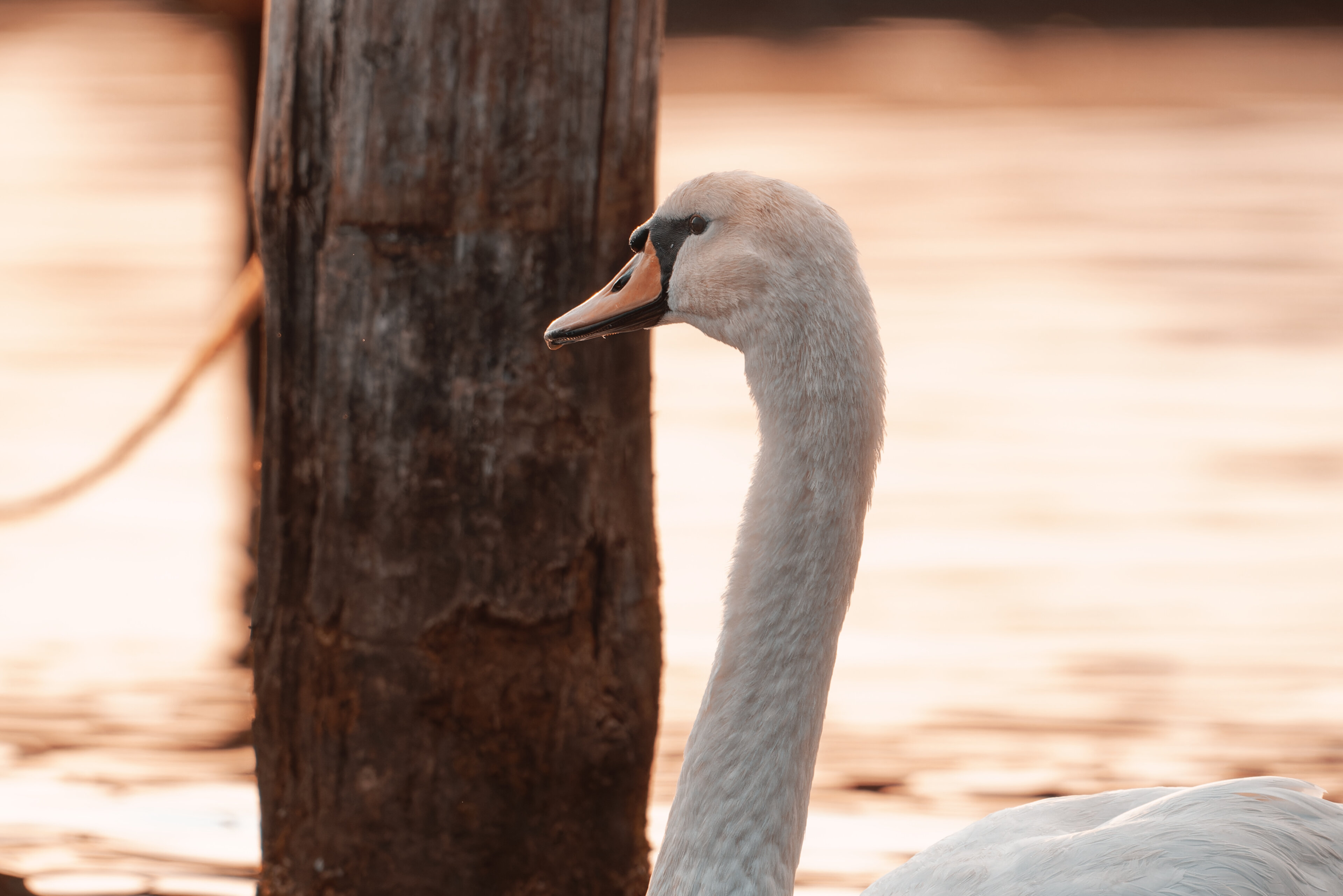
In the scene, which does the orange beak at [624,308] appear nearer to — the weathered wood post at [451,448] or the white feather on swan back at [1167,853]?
the weathered wood post at [451,448]

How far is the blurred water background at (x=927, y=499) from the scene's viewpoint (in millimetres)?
4102

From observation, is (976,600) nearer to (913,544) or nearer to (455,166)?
(913,544)

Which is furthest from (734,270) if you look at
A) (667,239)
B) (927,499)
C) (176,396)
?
(927,499)

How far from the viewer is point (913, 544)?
5836mm

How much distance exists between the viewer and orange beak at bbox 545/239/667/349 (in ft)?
8.57

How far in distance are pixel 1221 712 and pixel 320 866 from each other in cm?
248

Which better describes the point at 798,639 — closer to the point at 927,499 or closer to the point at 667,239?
the point at 667,239

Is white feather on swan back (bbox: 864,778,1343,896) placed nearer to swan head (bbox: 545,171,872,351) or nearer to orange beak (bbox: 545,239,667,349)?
swan head (bbox: 545,171,872,351)

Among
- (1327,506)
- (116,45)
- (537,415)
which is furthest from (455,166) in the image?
(116,45)

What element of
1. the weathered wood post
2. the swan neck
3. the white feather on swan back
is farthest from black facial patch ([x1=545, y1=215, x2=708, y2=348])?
the white feather on swan back

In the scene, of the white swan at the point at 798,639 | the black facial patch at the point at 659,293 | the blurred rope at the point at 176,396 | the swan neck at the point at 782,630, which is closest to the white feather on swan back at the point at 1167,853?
the white swan at the point at 798,639

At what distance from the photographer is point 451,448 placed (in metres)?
2.99

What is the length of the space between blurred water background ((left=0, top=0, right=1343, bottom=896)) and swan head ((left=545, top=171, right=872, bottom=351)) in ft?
4.88

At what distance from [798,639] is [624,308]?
58 cm
